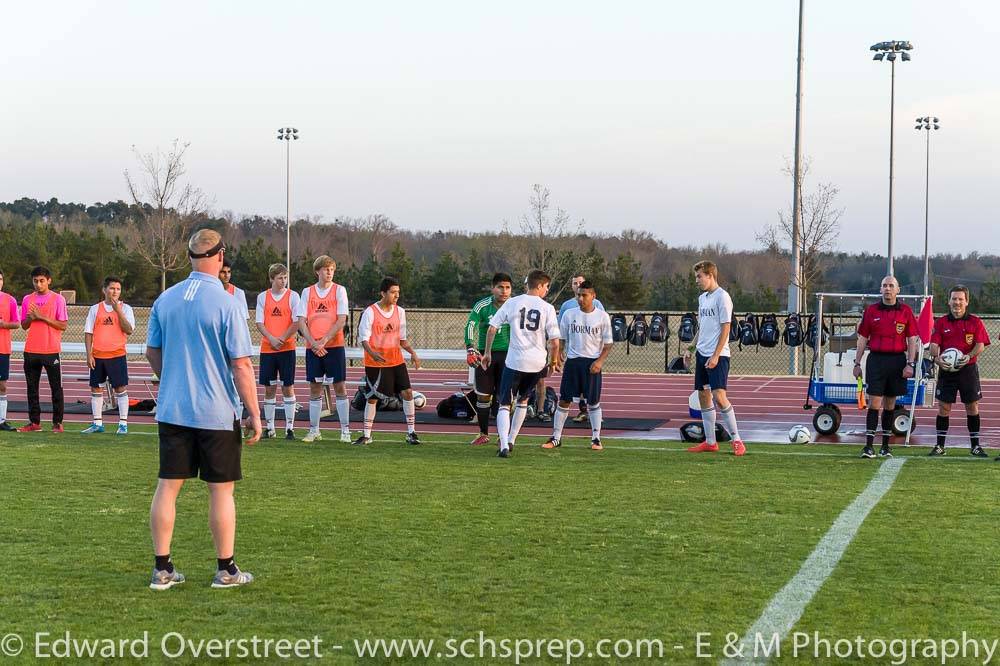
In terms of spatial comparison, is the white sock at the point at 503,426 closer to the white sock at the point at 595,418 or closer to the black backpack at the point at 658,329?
the white sock at the point at 595,418

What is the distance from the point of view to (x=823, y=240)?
36281mm

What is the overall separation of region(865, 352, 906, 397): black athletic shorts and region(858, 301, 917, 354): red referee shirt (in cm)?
7

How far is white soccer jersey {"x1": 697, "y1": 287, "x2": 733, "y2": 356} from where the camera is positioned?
37.9 feet

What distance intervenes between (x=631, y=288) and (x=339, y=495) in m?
47.0

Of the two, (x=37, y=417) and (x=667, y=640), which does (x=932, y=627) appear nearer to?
(x=667, y=640)

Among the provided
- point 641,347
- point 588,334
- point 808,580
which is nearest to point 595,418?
point 588,334

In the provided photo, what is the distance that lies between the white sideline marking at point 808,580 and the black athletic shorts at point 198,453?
265 cm

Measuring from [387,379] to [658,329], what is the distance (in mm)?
16400

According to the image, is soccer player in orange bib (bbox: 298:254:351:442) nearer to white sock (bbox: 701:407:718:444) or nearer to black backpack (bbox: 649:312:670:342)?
white sock (bbox: 701:407:718:444)

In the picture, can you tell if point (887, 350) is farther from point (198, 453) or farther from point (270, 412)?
point (198, 453)

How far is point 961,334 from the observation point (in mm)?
11750

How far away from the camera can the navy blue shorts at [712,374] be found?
38.4 ft

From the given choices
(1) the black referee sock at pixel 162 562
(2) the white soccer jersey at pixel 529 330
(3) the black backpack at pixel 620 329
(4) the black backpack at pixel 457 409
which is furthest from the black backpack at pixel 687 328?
(1) the black referee sock at pixel 162 562

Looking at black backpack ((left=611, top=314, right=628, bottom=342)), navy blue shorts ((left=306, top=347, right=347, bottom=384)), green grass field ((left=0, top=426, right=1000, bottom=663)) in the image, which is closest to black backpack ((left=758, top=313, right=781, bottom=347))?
black backpack ((left=611, top=314, right=628, bottom=342))
